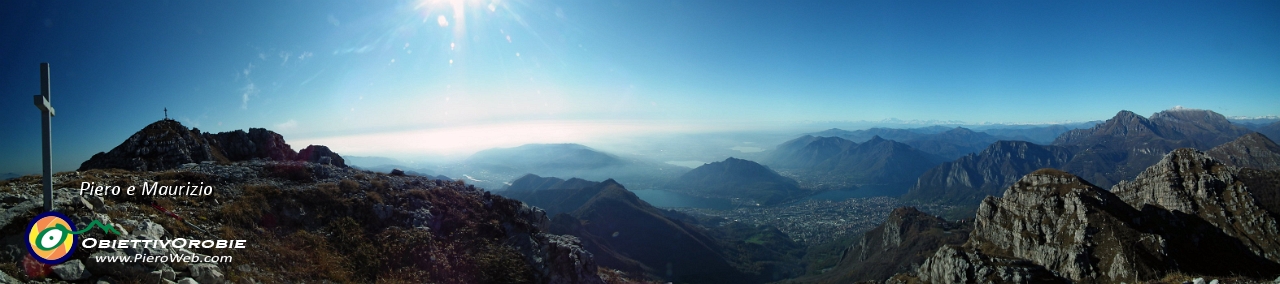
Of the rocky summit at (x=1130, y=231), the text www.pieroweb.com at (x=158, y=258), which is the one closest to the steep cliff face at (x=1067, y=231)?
the rocky summit at (x=1130, y=231)

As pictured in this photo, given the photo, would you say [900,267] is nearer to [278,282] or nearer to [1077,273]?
[1077,273]

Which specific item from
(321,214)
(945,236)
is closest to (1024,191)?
(945,236)

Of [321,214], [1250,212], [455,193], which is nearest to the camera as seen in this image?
[321,214]

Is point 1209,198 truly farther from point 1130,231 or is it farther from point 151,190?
point 151,190

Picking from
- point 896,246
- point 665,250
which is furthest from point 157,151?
point 896,246

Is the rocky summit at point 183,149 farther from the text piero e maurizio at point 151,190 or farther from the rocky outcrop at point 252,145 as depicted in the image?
the text piero e maurizio at point 151,190

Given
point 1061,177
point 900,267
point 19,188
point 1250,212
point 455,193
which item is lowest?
point 900,267

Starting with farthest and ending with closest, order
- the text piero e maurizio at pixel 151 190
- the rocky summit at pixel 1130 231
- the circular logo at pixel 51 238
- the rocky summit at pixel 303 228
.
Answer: the rocky summit at pixel 1130 231 → the text piero e maurizio at pixel 151 190 → the rocky summit at pixel 303 228 → the circular logo at pixel 51 238
